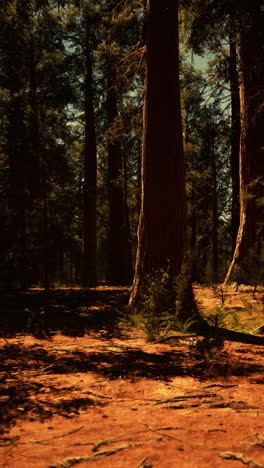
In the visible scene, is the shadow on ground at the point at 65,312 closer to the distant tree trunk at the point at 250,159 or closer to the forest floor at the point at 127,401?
the forest floor at the point at 127,401

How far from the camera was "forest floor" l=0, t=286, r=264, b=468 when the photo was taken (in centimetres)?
263

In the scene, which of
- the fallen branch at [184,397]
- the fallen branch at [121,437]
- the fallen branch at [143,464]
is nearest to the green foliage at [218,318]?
the fallen branch at [184,397]

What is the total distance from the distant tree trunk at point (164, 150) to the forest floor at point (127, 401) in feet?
5.83

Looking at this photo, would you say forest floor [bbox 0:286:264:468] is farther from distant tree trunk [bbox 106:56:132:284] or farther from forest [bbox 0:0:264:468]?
distant tree trunk [bbox 106:56:132:284]

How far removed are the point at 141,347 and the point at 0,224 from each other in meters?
7.40

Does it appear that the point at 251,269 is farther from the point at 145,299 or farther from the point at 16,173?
the point at 16,173

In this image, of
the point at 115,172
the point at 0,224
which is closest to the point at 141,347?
the point at 0,224

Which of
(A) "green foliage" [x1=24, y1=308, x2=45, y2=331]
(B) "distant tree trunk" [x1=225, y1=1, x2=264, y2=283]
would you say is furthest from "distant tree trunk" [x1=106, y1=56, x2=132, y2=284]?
(A) "green foliage" [x1=24, y1=308, x2=45, y2=331]

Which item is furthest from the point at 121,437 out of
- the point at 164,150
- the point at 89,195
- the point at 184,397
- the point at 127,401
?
the point at 89,195

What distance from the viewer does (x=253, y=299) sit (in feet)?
27.5

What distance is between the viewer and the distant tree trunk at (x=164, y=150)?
7.25 m

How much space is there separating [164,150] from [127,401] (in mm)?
4853

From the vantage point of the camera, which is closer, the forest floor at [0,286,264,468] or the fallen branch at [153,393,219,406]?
the forest floor at [0,286,264,468]

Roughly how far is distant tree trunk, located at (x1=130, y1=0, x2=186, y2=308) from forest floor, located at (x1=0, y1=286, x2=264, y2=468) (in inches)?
70.0
